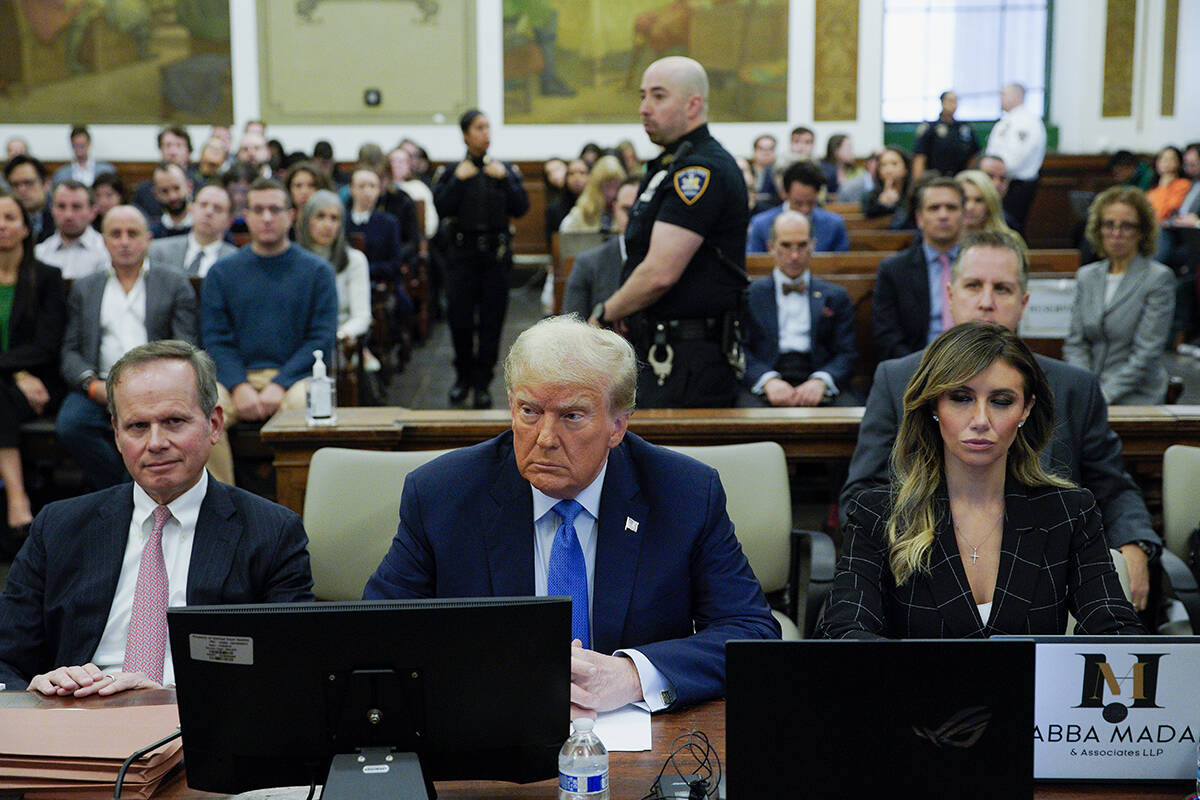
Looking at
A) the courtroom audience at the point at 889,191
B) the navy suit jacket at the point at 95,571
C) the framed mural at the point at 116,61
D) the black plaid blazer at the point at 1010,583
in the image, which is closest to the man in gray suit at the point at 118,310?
the navy suit jacket at the point at 95,571

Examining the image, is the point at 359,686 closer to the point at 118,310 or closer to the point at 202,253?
the point at 118,310

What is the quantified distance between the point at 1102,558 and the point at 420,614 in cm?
144

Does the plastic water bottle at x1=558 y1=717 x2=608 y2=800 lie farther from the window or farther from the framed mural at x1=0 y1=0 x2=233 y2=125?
the window

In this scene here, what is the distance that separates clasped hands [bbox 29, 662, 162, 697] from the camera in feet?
6.39

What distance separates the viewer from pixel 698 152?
3852 millimetres

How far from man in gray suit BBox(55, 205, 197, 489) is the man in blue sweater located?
17cm

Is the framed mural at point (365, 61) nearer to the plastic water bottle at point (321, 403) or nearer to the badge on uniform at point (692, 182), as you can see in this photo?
the badge on uniform at point (692, 182)

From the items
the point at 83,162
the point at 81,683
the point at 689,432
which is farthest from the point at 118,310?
the point at 83,162

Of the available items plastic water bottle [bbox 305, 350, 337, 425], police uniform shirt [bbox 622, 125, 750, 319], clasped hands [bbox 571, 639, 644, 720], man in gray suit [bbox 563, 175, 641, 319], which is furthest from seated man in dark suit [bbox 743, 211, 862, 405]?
clasped hands [bbox 571, 639, 644, 720]

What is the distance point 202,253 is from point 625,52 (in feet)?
26.9

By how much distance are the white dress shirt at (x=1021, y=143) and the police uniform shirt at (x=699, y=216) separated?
820cm

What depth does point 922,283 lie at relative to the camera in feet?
16.0

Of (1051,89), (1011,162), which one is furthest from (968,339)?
(1051,89)

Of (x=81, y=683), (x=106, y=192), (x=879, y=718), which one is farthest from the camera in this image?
(x=106, y=192)
